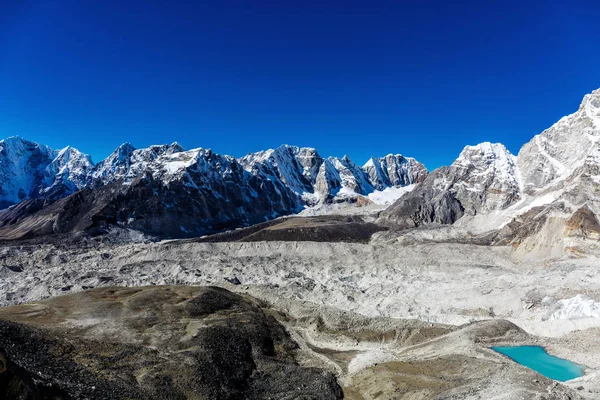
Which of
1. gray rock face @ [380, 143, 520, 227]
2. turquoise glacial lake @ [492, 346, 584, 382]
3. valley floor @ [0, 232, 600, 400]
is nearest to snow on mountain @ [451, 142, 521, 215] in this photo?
gray rock face @ [380, 143, 520, 227]

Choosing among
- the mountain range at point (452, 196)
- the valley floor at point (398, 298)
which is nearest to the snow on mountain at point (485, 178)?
the mountain range at point (452, 196)

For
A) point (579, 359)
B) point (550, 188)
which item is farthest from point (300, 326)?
point (550, 188)

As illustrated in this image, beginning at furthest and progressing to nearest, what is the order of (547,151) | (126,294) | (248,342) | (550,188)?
(547,151), (550,188), (126,294), (248,342)

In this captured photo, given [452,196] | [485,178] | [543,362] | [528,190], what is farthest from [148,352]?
[485,178]

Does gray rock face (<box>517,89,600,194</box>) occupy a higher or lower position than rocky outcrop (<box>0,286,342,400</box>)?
higher

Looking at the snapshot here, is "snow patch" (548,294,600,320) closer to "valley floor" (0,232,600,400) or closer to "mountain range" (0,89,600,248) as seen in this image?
"valley floor" (0,232,600,400)

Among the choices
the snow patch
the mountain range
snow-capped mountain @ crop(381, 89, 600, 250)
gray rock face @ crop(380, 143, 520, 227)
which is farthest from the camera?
gray rock face @ crop(380, 143, 520, 227)

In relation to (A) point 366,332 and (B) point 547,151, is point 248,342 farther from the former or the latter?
(B) point 547,151
